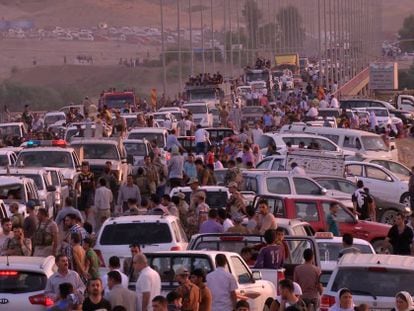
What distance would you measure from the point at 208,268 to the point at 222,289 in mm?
748

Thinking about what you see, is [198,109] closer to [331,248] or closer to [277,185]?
[277,185]

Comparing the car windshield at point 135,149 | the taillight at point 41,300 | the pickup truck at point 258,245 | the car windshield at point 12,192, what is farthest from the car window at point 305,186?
the taillight at point 41,300

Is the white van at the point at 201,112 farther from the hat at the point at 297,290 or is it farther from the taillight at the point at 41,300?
the taillight at the point at 41,300

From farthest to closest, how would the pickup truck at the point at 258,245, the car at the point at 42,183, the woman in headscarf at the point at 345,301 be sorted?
the car at the point at 42,183 < the pickup truck at the point at 258,245 < the woman in headscarf at the point at 345,301

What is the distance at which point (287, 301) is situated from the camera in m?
17.6

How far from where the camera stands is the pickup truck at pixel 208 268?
64.8 ft

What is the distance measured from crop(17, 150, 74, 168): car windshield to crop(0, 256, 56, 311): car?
18.1 metres

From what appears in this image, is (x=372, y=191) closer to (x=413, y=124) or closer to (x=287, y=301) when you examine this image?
(x=287, y=301)

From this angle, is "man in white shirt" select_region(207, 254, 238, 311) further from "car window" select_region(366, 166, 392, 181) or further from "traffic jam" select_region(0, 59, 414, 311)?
"car window" select_region(366, 166, 392, 181)

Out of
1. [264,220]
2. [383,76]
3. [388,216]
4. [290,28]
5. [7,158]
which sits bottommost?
[383,76]

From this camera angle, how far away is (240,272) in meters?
20.6

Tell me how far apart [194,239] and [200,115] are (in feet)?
138

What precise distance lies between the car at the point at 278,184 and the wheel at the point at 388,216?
3705 mm

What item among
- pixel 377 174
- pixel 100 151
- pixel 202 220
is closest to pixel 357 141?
pixel 377 174
